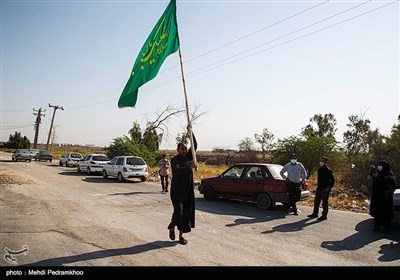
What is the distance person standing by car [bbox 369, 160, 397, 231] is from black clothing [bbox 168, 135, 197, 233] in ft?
15.7

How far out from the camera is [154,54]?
7.76 m

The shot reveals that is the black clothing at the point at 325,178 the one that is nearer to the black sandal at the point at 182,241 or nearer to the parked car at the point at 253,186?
the parked car at the point at 253,186

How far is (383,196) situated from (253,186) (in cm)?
408

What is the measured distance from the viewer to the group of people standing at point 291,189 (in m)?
6.34

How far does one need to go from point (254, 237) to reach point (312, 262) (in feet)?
5.72

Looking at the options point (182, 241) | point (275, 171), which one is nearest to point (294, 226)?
point (275, 171)

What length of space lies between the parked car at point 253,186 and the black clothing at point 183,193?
15.2ft

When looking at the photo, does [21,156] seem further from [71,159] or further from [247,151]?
[247,151]

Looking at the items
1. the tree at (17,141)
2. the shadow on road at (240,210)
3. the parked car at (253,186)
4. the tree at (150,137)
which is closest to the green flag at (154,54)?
the shadow on road at (240,210)

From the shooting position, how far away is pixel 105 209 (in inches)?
397
